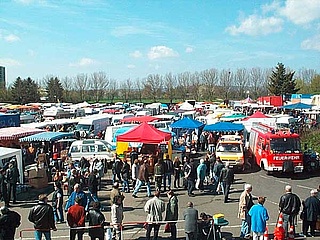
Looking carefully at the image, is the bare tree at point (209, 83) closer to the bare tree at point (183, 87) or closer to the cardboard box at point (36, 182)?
the bare tree at point (183, 87)

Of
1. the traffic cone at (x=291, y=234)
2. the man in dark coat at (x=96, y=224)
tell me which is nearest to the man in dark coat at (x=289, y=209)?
the traffic cone at (x=291, y=234)

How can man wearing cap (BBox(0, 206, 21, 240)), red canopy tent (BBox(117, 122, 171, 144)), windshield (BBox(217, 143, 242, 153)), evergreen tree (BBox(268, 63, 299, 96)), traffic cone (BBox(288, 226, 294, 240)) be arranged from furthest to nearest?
1. evergreen tree (BBox(268, 63, 299, 96))
2. windshield (BBox(217, 143, 242, 153))
3. red canopy tent (BBox(117, 122, 171, 144))
4. traffic cone (BBox(288, 226, 294, 240))
5. man wearing cap (BBox(0, 206, 21, 240))

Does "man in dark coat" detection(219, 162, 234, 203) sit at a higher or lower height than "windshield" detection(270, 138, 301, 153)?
lower

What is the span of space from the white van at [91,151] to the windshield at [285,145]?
847cm

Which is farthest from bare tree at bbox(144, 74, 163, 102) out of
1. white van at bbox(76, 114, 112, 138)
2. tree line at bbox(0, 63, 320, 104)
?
white van at bbox(76, 114, 112, 138)

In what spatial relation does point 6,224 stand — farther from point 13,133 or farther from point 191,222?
point 13,133

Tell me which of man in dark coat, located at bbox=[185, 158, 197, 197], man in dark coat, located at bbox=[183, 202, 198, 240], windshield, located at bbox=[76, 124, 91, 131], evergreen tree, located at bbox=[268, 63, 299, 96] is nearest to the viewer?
man in dark coat, located at bbox=[183, 202, 198, 240]

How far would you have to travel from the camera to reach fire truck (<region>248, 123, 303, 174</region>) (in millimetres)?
18953

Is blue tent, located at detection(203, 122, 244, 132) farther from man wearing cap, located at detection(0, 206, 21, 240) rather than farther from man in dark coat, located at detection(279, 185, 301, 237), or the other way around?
man wearing cap, located at detection(0, 206, 21, 240)

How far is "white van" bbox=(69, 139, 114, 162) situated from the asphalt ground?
1675 millimetres

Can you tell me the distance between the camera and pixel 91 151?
2241 cm

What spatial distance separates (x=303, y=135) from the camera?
1239 inches

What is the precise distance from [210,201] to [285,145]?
19.2 ft

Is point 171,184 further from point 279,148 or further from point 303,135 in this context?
point 303,135
